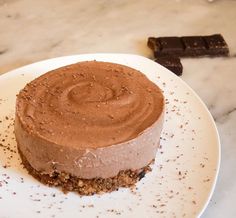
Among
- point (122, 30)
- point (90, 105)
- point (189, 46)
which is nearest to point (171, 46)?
point (189, 46)

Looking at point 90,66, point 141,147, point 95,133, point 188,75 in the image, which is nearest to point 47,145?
point 95,133

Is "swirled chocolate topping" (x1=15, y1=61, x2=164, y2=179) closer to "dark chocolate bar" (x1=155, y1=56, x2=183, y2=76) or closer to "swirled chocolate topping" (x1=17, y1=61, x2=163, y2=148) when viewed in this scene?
"swirled chocolate topping" (x1=17, y1=61, x2=163, y2=148)

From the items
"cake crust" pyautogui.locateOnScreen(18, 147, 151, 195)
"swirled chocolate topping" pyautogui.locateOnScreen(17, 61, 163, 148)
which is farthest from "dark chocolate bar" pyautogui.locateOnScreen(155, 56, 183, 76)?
"cake crust" pyautogui.locateOnScreen(18, 147, 151, 195)

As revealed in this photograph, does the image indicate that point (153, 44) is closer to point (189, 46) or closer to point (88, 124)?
point (189, 46)

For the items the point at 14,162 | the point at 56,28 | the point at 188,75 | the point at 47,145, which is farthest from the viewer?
the point at 56,28

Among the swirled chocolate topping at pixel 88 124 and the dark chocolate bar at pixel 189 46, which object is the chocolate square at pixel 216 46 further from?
the swirled chocolate topping at pixel 88 124

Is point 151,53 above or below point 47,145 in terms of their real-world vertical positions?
below

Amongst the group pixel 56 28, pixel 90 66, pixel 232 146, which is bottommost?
pixel 232 146

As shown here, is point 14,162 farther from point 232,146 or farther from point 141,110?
point 232,146
